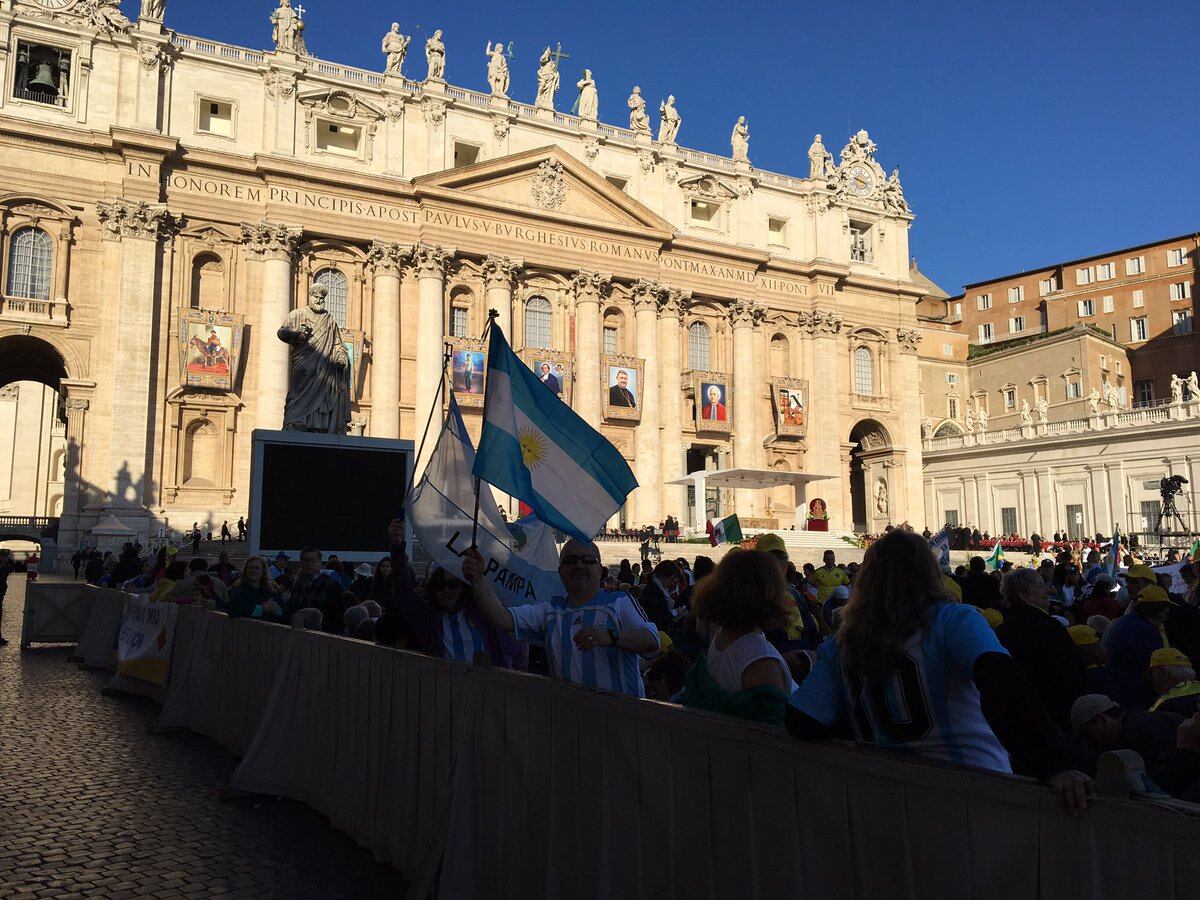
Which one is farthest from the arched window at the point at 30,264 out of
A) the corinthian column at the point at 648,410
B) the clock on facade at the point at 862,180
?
the clock on facade at the point at 862,180

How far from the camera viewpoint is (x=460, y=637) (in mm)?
5621

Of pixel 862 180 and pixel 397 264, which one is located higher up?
pixel 862 180

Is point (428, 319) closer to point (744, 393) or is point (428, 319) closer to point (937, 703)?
point (744, 393)

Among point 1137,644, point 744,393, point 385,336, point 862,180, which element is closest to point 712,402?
point 744,393

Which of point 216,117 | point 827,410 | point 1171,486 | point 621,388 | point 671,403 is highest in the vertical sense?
point 216,117

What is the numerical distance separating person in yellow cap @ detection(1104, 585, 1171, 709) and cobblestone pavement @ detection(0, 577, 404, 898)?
174 inches

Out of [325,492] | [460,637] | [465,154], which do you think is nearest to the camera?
[460,637]

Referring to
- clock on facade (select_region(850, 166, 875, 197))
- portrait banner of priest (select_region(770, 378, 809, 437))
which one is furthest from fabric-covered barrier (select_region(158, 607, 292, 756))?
clock on facade (select_region(850, 166, 875, 197))

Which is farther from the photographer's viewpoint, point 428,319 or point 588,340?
point 588,340

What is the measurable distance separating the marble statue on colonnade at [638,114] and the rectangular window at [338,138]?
12.4 meters

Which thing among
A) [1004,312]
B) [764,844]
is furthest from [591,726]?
[1004,312]

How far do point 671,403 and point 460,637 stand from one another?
34.7 m

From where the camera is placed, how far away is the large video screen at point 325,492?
49.2 ft

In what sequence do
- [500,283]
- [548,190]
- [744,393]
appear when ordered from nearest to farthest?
[500,283] → [548,190] → [744,393]
